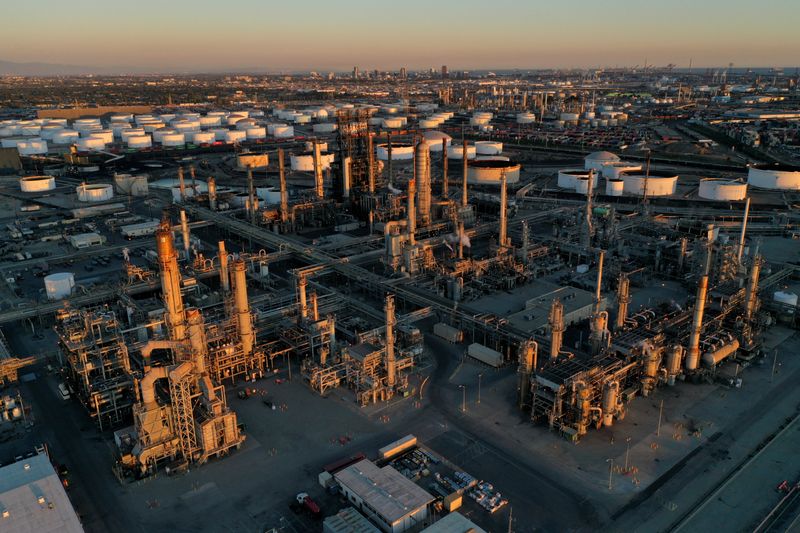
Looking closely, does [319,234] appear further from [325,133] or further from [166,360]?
[325,133]

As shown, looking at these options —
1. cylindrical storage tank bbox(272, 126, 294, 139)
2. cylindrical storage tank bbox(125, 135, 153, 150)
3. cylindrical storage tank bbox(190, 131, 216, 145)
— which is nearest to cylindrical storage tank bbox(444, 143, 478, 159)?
cylindrical storage tank bbox(272, 126, 294, 139)

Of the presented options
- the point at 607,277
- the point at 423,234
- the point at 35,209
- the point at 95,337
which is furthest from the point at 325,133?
the point at 95,337

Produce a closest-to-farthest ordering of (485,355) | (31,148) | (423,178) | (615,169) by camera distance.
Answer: (485,355)
(423,178)
(615,169)
(31,148)

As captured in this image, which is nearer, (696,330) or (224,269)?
(696,330)

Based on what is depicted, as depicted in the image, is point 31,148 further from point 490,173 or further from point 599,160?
point 599,160

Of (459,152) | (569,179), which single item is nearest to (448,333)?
(569,179)

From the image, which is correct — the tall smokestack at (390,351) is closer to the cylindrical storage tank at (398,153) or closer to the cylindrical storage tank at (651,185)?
the cylindrical storage tank at (651,185)

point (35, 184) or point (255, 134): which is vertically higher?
point (255, 134)
